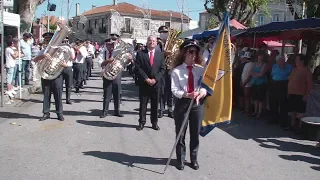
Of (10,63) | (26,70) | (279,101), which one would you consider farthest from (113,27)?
(279,101)

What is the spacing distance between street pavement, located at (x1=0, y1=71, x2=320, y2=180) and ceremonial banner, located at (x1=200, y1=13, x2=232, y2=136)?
38.1 inches

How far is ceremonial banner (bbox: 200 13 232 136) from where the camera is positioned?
549 centimetres

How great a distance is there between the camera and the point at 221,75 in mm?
5566

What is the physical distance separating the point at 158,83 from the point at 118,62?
5.49 feet

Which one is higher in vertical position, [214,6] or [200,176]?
[214,6]

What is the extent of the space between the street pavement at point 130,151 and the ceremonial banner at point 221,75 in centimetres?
97

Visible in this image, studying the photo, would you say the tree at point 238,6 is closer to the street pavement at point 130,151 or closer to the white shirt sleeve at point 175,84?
the street pavement at point 130,151

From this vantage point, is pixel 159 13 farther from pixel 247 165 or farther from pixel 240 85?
pixel 247 165

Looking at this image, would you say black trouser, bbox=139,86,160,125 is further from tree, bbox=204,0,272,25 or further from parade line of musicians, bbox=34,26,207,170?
tree, bbox=204,0,272,25

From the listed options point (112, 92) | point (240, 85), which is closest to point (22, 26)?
point (112, 92)

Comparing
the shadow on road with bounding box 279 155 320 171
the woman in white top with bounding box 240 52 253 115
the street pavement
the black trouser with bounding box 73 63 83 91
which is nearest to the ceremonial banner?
the street pavement

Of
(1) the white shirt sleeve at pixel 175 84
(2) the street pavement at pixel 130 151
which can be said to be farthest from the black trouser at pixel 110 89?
(1) the white shirt sleeve at pixel 175 84

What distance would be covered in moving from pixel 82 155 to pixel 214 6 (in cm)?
2083

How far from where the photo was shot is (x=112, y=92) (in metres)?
9.95
